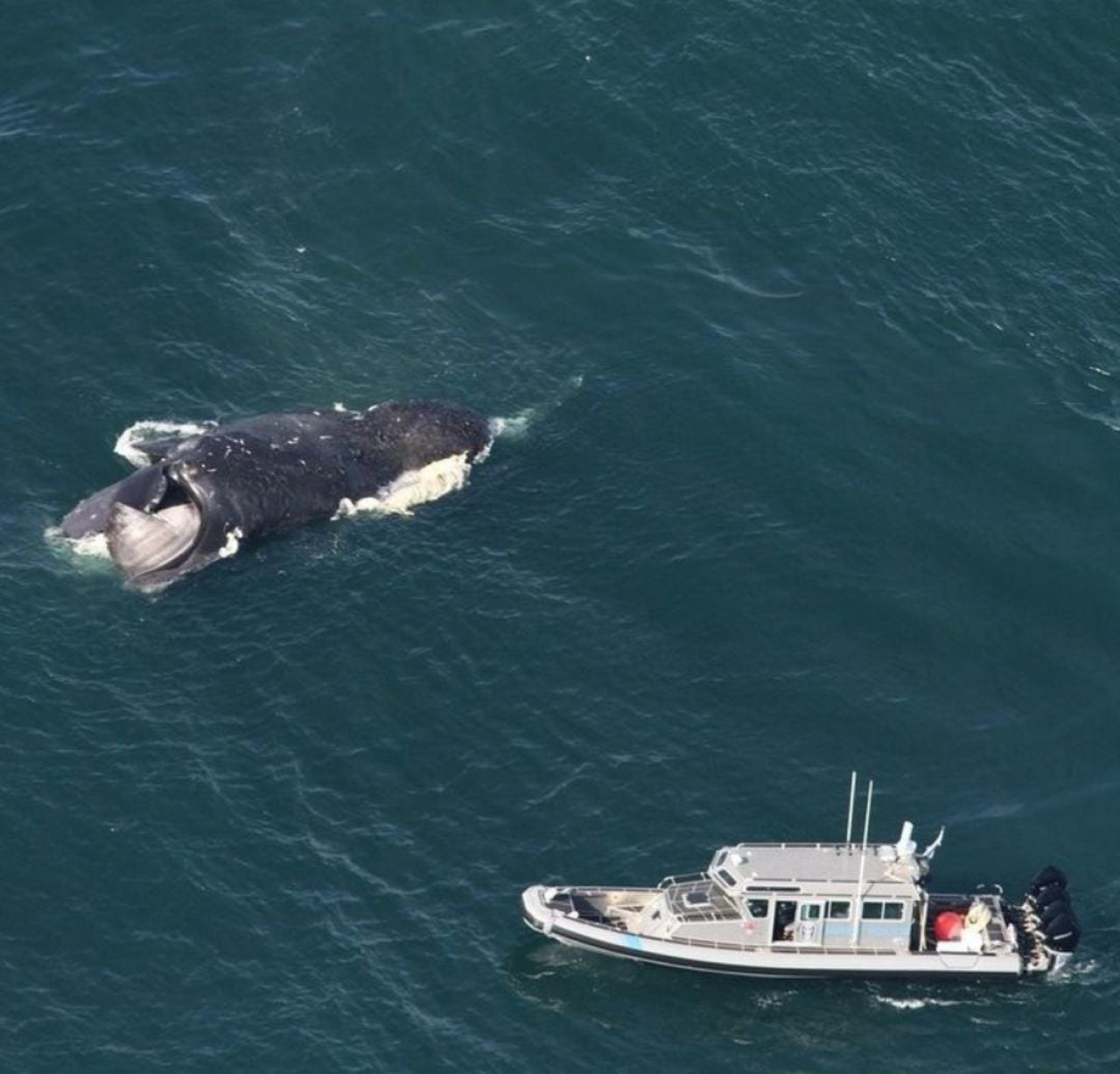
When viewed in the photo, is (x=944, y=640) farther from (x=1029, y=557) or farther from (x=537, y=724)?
(x=537, y=724)

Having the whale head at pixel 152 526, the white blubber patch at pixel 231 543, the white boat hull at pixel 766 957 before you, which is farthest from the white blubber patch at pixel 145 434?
the white boat hull at pixel 766 957

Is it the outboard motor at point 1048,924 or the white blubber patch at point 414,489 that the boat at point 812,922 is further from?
the white blubber patch at point 414,489

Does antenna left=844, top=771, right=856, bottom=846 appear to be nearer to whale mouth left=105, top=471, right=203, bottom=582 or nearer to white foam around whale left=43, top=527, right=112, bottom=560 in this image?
whale mouth left=105, top=471, right=203, bottom=582

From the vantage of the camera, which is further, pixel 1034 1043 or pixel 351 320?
pixel 351 320

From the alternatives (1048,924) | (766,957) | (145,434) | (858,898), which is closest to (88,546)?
(145,434)

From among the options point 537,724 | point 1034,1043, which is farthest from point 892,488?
point 1034,1043
